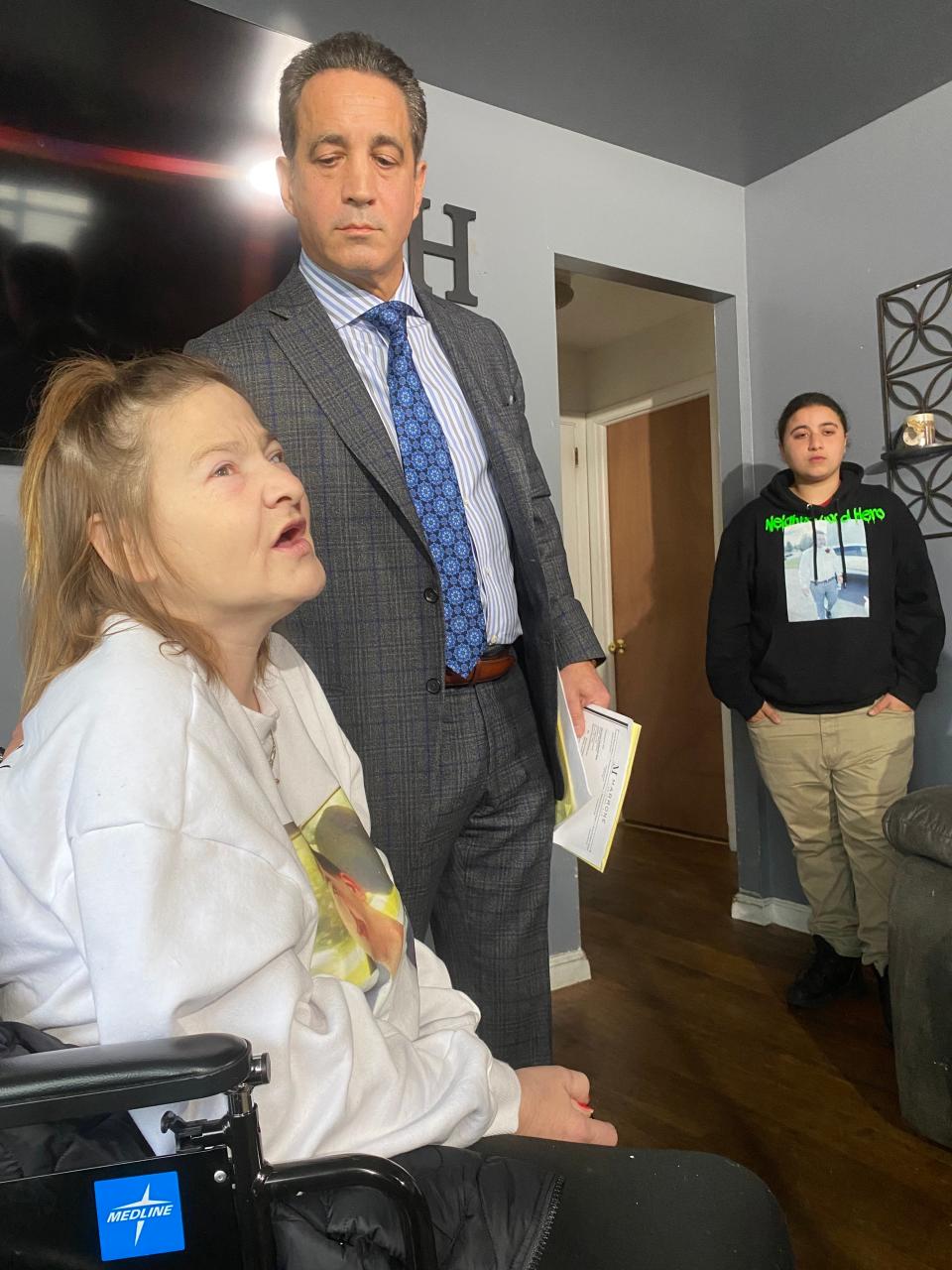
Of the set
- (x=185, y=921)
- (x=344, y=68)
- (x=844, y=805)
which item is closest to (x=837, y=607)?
(x=844, y=805)

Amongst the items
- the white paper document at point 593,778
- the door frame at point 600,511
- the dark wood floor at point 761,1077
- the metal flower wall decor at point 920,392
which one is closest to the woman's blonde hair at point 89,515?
the white paper document at point 593,778

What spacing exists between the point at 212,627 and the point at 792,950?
2.79 meters

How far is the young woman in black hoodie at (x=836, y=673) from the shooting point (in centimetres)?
279

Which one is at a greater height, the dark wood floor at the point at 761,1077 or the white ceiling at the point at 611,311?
the white ceiling at the point at 611,311

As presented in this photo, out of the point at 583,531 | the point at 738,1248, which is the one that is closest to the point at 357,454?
the point at 738,1248

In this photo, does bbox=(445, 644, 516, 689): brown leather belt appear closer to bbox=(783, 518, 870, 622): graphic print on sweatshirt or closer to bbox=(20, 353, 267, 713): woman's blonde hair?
bbox=(20, 353, 267, 713): woman's blonde hair

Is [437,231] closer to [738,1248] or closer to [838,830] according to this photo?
[838,830]

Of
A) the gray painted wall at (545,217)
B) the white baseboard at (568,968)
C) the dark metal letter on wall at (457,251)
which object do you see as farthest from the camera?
A: the white baseboard at (568,968)

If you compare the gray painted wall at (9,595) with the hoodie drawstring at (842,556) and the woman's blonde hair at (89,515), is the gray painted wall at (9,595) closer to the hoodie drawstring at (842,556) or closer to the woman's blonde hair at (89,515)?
the woman's blonde hair at (89,515)

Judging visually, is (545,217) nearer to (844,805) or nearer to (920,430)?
(920,430)

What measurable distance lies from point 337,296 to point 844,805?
211cm

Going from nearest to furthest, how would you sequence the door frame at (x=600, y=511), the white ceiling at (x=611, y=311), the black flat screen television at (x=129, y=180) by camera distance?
the black flat screen television at (x=129, y=180) → the white ceiling at (x=611, y=311) → the door frame at (x=600, y=511)

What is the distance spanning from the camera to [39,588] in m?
0.87

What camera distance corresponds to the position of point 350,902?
91 centimetres
